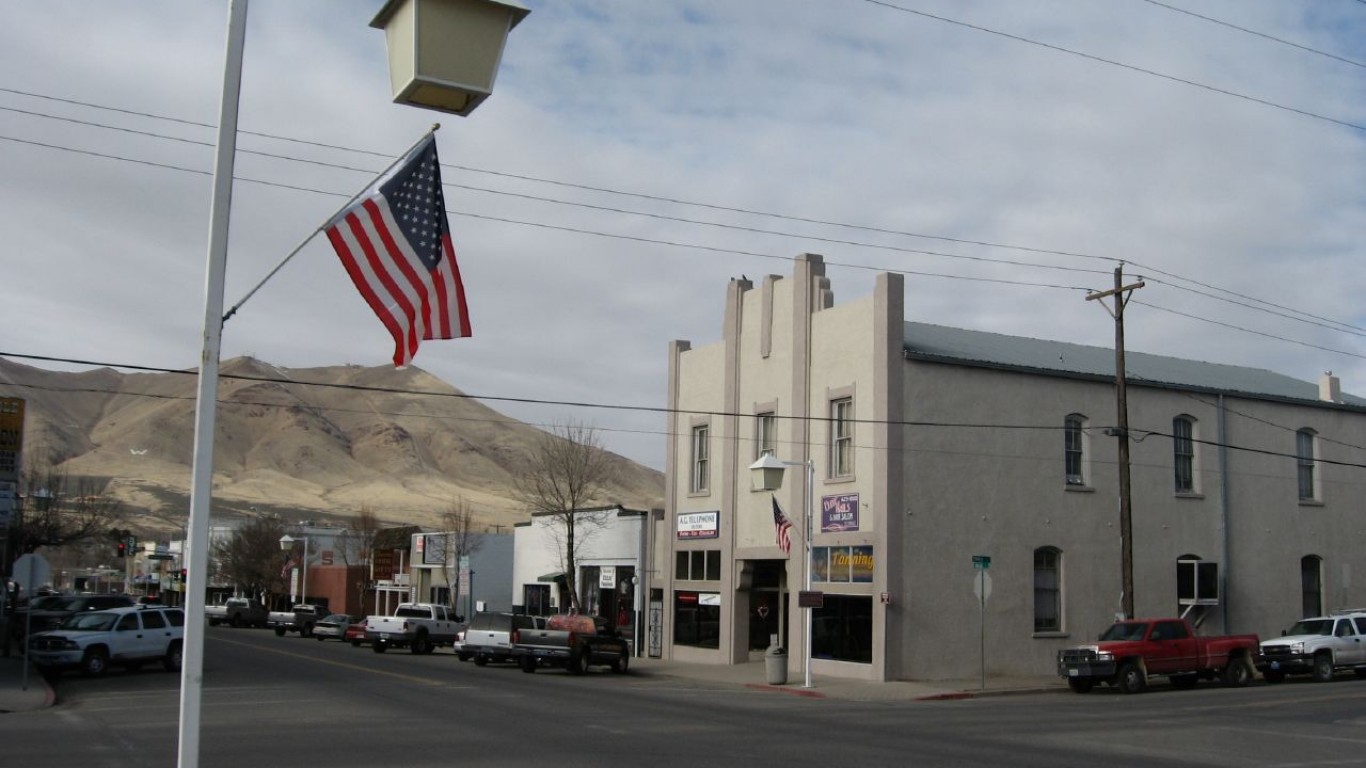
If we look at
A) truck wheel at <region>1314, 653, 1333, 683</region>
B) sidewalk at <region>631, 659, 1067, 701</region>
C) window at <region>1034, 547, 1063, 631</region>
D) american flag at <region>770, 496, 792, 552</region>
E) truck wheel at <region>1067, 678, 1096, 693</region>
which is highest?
american flag at <region>770, 496, 792, 552</region>

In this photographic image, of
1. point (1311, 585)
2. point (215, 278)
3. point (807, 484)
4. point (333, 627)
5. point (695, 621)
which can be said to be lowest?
point (333, 627)

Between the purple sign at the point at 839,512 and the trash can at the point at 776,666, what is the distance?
14.5ft

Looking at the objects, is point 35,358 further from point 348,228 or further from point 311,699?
point 348,228

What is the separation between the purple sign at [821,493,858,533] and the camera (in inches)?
1373

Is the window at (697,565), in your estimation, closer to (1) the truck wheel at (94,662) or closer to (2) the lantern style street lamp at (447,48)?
(1) the truck wheel at (94,662)

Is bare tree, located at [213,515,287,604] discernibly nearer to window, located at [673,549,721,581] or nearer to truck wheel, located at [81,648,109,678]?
window, located at [673,549,721,581]

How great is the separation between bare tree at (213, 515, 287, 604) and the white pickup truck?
4623cm

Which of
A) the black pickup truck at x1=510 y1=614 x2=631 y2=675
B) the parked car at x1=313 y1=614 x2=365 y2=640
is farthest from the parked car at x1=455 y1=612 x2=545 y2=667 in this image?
the parked car at x1=313 y1=614 x2=365 y2=640

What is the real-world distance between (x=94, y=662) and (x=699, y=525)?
726 inches

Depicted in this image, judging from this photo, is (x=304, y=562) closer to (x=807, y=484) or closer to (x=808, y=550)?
(x=807, y=484)

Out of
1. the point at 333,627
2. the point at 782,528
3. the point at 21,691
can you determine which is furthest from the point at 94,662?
the point at 333,627

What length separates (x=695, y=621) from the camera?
138ft

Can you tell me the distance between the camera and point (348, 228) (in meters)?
8.59

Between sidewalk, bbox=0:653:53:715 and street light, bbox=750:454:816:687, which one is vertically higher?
street light, bbox=750:454:816:687
